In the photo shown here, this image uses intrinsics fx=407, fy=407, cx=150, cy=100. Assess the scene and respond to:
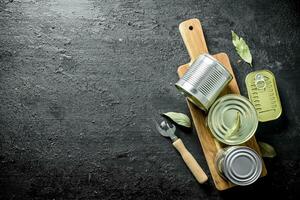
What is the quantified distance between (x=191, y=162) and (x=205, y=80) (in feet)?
1.83

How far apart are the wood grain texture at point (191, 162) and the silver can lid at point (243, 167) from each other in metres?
0.22

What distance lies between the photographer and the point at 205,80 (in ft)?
7.97

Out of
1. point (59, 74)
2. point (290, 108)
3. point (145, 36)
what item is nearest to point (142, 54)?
point (145, 36)

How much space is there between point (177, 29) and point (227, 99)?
61 cm

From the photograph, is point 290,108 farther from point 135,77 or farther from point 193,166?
point 135,77

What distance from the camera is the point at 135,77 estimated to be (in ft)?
9.05

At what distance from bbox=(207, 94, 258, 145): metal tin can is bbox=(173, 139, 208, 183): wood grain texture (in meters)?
0.24

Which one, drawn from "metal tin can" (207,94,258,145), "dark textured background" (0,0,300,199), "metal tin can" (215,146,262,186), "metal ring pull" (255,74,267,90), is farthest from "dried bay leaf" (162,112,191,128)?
"metal ring pull" (255,74,267,90)

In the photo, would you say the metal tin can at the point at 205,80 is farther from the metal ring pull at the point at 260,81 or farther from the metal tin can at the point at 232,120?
the metal ring pull at the point at 260,81

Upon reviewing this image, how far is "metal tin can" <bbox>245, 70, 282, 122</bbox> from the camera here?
266 cm

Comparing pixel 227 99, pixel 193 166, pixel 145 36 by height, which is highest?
pixel 145 36

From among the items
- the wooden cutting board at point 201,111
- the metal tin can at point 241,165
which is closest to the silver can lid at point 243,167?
the metal tin can at point 241,165

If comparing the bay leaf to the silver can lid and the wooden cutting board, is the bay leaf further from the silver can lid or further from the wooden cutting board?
the silver can lid

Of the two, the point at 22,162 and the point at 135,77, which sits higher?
the point at 135,77
